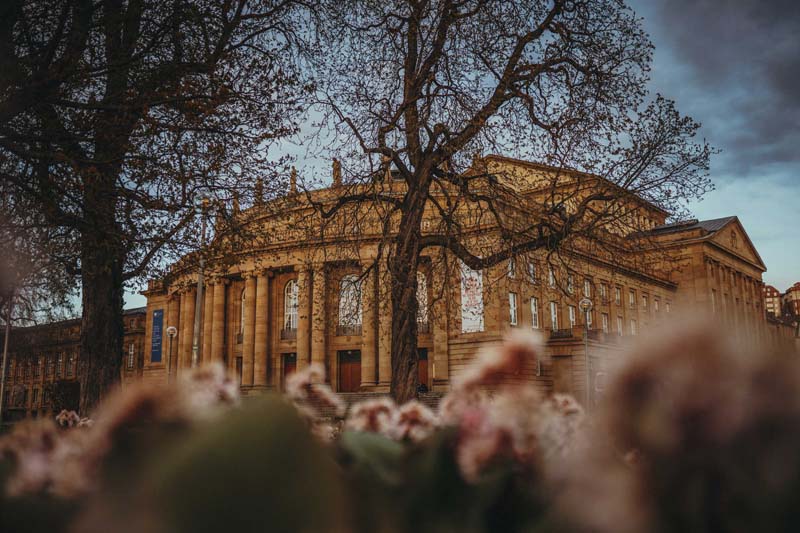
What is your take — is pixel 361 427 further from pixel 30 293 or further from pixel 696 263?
pixel 696 263

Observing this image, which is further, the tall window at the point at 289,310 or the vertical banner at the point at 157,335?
the tall window at the point at 289,310

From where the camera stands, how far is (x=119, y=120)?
11.1 metres

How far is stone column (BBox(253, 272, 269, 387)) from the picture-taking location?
65.4 m

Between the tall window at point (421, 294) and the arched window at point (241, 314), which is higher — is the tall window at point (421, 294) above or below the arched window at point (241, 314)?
below

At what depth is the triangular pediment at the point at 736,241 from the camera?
88.8m

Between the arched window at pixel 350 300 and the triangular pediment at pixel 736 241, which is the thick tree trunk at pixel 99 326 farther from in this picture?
the triangular pediment at pixel 736 241

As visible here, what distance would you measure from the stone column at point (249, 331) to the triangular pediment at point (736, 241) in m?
54.7

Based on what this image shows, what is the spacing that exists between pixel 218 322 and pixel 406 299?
2267 inches

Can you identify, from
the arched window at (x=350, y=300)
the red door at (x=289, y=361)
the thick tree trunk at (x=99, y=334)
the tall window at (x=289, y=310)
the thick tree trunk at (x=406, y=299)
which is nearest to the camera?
the thick tree trunk at (x=99, y=334)

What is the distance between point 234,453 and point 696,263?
90.0 meters

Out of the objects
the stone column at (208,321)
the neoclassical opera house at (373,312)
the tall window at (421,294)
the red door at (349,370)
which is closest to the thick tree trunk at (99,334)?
the neoclassical opera house at (373,312)

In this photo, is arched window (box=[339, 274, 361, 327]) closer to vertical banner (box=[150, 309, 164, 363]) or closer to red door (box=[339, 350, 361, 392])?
vertical banner (box=[150, 309, 164, 363])

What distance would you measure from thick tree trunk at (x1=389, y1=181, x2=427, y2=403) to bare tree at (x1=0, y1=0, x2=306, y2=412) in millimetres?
3535

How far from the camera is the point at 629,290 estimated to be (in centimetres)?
7500
